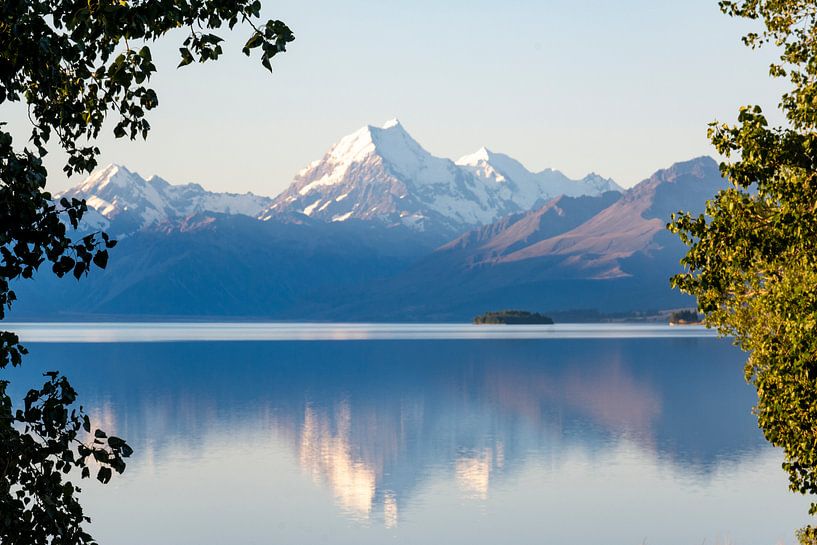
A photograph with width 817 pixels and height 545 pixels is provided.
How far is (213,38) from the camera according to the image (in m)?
12.2

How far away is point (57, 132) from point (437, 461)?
52659 mm

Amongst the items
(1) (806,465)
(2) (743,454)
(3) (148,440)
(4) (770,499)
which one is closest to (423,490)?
(4) (770,499)

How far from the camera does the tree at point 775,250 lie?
19984 mm

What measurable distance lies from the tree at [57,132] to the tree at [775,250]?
1171 cm

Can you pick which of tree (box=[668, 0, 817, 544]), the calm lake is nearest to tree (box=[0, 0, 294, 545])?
tree (box=[668, 0, 817, 544])

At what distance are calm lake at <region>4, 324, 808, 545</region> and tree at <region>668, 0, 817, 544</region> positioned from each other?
20.7 metres

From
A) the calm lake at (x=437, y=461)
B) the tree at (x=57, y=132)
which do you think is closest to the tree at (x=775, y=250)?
the tree at (x=57, y=132)

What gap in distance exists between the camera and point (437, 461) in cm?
6378

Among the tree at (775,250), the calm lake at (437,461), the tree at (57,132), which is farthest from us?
the calm lake at (437,461)

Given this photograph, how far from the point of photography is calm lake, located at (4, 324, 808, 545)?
1757 inches

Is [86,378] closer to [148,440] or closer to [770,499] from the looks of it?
[148,440]

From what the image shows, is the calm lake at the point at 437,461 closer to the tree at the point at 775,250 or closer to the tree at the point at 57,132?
the tree at the point at 775,250

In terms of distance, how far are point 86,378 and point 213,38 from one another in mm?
123248

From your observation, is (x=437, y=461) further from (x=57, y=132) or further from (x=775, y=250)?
(x=57, y=132)
